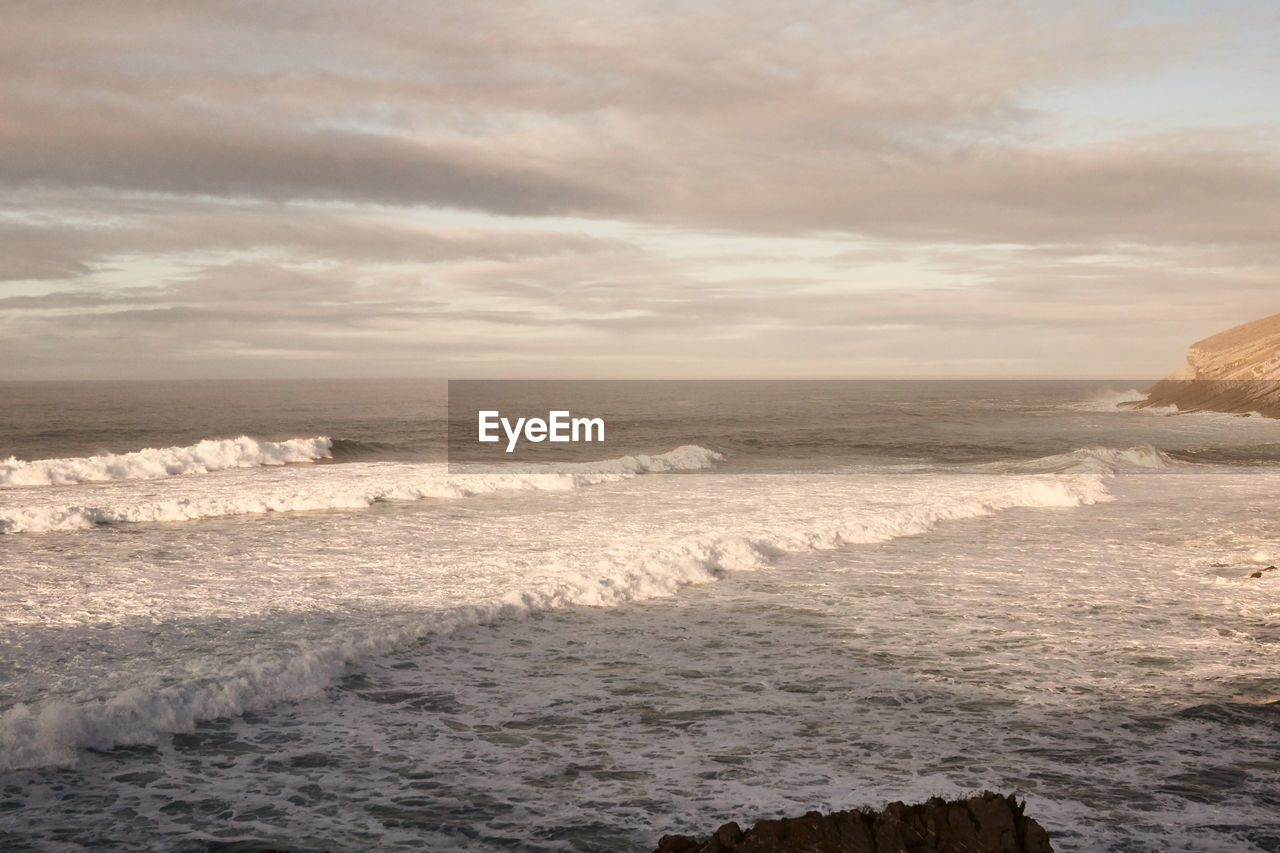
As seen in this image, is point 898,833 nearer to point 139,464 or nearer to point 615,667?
point 615,667

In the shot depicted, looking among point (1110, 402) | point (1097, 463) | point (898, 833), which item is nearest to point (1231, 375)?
point (1110, 402)

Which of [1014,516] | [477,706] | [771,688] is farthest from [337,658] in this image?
[1014,516]

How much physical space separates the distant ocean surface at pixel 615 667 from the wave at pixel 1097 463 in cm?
835

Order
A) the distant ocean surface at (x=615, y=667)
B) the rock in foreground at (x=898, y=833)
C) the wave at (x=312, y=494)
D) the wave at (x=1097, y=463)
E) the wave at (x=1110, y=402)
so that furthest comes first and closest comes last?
the wave at (x=1110, y=402), the wave at (x=1097, y=463), the wave at (x=312, y=494), the distant ocean surface at (x=615, y=667), the rock in foreground at (x=898, y=833)

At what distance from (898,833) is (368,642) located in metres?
7.04

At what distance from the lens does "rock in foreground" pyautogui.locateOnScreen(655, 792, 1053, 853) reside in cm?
453

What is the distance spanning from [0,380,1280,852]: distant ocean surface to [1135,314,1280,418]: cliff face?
164 feet

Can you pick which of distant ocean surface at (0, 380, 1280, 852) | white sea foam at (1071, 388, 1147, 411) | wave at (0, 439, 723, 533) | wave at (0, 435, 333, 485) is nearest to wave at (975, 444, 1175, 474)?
distant ocean surface at (0, 380, 1280, 852)

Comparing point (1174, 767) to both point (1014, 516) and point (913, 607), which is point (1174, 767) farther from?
point (1014, 516)

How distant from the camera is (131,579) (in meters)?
13.7

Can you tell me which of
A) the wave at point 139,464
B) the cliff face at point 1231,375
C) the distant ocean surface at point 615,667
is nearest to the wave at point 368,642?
the distant ocean surface at point 615,667

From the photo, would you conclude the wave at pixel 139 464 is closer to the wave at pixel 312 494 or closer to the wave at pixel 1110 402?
the wave at pixel 312 494

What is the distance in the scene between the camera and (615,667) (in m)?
9.49

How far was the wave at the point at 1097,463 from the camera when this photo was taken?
3156 cm
